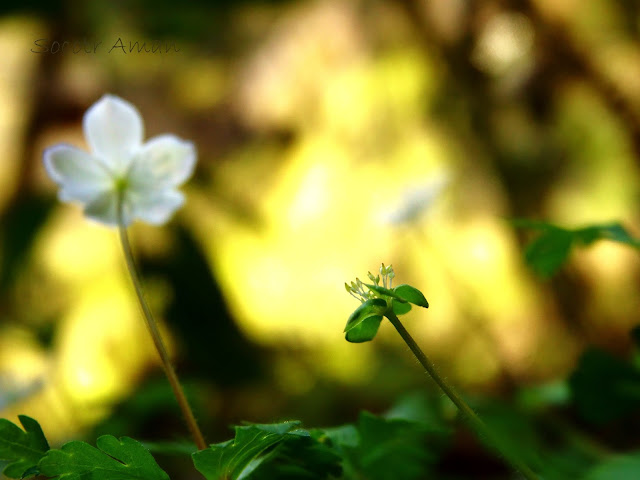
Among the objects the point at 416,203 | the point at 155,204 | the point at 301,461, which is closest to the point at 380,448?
the point at 301,461

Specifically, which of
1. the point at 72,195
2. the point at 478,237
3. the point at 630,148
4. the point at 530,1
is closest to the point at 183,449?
the point at 72,195

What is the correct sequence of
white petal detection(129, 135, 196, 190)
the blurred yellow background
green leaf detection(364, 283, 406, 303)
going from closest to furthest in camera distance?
green leaf detection(364, 283, 406, 303)
white petal detection(129, 135, 196, 190)
the blurred yellow background

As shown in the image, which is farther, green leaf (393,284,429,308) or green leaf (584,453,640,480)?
green leaf (584,453,640,480)

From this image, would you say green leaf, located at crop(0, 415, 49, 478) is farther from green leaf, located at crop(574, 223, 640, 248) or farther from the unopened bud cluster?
green leaf, located at crop(574, 223, 640, 248)

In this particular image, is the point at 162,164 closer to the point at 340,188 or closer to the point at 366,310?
the point at 366,310

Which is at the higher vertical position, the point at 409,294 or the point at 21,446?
the point at 409,294

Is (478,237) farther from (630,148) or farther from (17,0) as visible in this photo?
(17,0)

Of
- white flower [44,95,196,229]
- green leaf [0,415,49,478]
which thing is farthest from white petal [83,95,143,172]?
green leaf [0,415,49,478]
